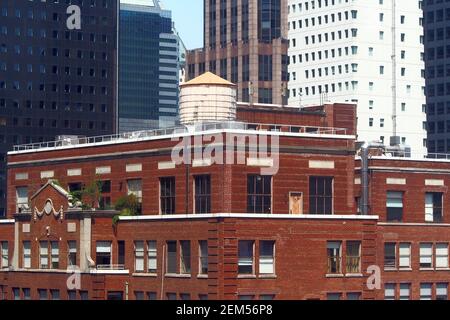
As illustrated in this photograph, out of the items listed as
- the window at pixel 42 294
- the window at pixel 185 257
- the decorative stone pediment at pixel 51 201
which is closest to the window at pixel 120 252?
the decorative stone pediment at pixel 51 201

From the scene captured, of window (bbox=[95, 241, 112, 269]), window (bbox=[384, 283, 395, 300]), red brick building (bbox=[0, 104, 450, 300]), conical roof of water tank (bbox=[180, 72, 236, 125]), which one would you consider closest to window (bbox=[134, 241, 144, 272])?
red brick building (bbox=[0, 104, 450, 300])

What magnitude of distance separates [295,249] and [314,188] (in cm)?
719

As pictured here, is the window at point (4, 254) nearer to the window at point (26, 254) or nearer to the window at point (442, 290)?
the window at point (26, 254)

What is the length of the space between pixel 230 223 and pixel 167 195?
12.1 m

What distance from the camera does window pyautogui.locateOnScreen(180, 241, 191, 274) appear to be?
3123 inches

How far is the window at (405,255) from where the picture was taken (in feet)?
302

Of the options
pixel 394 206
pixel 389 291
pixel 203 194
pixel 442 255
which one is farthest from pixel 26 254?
pixel 442 255

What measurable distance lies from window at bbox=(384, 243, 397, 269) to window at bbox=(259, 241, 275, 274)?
15952mm

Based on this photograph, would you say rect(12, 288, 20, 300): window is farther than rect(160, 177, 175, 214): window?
Yes

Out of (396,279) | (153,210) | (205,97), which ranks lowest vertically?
(396,279)

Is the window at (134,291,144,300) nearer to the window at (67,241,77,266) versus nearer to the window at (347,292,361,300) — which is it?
the window at (67,241,77,266)
